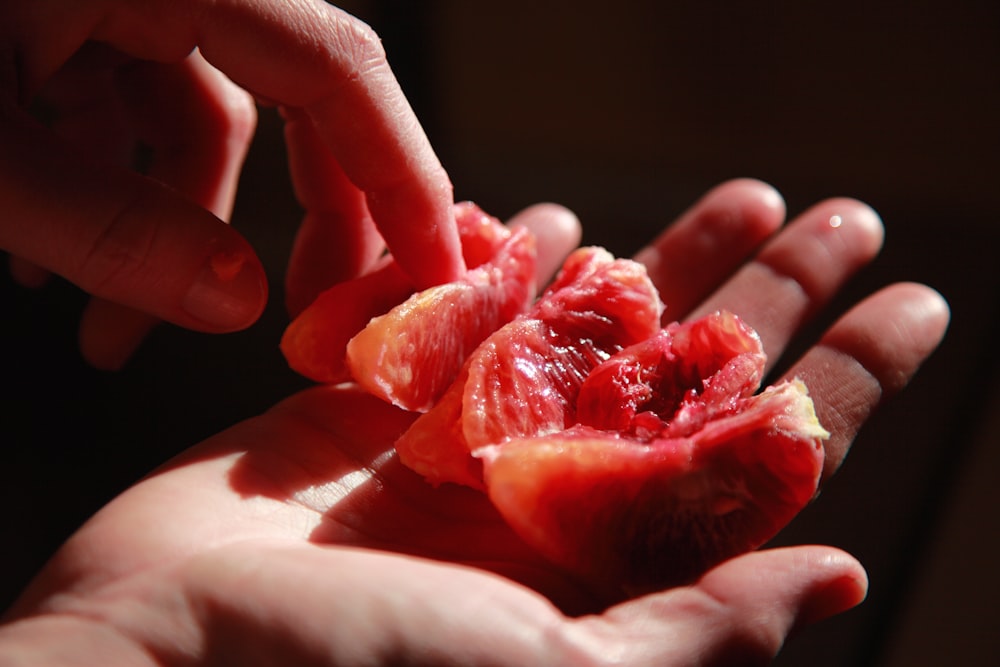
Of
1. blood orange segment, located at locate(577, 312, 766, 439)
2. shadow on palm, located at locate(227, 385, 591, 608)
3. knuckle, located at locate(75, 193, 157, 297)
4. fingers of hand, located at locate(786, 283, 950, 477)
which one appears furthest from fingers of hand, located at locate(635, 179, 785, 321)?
knuckle, located at locate(75, 193, 157, 297)

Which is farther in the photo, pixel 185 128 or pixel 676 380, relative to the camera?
pixel 185 128

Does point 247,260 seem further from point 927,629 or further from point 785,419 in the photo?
point 927,629

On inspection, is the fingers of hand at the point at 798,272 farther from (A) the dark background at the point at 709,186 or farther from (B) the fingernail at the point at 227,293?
(B) the fingernail at the point at 227,293

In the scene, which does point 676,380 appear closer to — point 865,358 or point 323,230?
point 865,358

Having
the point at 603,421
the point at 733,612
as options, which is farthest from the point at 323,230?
the point at 733,612

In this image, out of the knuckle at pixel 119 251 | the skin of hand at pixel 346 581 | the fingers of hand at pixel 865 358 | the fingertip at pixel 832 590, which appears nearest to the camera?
the skin of hand at pixel 346 581

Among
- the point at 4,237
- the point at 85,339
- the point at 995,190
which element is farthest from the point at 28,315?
the point at 995,190

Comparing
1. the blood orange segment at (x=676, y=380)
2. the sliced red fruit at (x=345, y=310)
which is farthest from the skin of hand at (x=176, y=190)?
the blood orange segment at (x=676, y=380)
